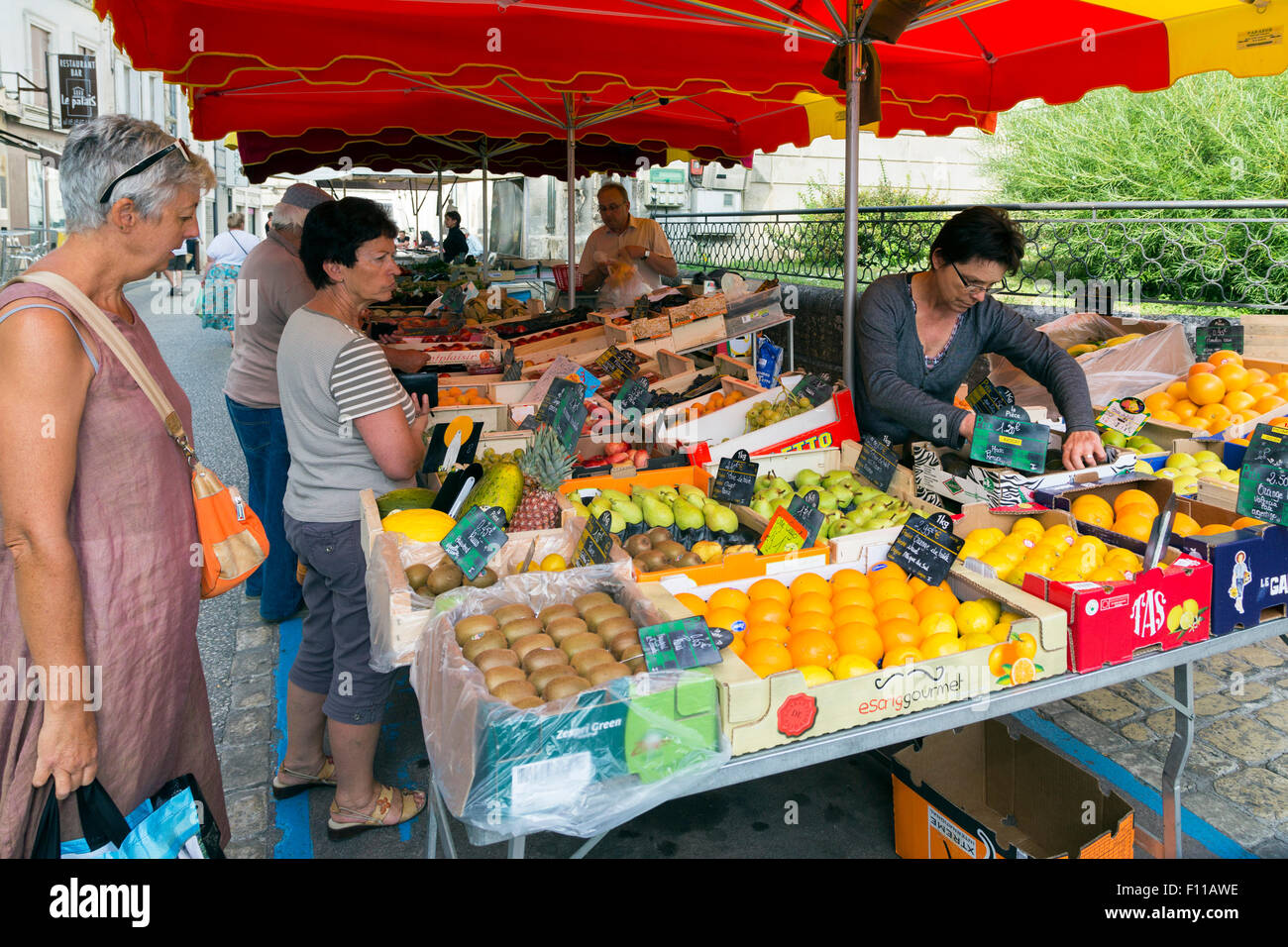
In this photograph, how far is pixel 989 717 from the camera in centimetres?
208

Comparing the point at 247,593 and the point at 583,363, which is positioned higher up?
the point at 583,363

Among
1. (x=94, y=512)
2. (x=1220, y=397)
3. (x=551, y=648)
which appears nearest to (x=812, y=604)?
(x=551, y=648)

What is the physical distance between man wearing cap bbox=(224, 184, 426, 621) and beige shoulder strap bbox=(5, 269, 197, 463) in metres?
2.28

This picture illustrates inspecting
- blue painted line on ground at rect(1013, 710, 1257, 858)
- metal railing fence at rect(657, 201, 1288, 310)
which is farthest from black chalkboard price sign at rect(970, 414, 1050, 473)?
metal railing fence at rect(657, 201, 1288, 310)

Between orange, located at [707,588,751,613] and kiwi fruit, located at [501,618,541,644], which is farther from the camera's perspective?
orange, located at [707,588,751,613]

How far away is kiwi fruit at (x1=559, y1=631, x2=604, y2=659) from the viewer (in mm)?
1979

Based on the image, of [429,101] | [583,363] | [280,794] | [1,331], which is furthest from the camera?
[429,101]

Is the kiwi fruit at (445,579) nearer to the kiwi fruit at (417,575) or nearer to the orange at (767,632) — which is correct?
the kiwi fruit at (417,575)

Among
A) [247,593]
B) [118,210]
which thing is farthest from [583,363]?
[118,210]

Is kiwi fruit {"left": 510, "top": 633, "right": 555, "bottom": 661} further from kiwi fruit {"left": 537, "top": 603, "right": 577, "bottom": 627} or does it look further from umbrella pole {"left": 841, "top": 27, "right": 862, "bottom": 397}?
umbrella pole {"left": 841, "top": 27, "right": 862, "bottom": 397}

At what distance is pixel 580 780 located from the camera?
1.73m
